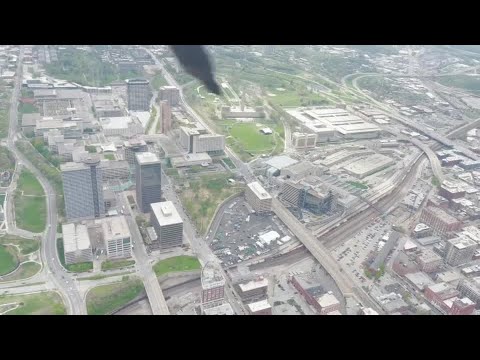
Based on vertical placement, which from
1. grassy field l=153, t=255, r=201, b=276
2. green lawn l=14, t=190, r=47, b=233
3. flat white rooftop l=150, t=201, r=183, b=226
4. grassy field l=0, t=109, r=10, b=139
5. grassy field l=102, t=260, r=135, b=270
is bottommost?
grassy field l=153, t=255, r=201, b=276

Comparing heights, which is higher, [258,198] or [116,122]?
[116,122]

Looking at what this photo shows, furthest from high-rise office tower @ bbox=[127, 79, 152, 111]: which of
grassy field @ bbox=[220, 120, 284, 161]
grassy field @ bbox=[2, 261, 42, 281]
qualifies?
grassy field @ bbox=[2, 261, 42, 281]

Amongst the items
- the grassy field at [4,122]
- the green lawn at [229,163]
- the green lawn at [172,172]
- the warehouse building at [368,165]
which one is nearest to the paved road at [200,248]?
the green lawn at [172,172]

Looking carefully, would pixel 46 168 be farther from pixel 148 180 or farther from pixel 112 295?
pixel 112 295

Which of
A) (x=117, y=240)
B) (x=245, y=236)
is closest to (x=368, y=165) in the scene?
(x=245, y=236)

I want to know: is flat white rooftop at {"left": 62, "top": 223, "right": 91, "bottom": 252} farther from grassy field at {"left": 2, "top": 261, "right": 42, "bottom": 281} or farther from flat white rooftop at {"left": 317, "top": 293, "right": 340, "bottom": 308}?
flat white rooftop at {"left": 317, "top": 293, "right": 340, "bottom": 308}

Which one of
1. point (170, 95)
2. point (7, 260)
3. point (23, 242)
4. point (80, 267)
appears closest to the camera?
point (80, 267)
